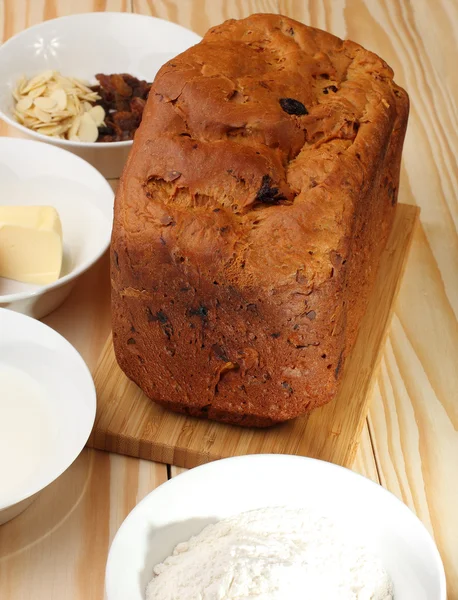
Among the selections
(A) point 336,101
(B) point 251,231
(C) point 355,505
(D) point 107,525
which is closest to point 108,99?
(A) point 336,101

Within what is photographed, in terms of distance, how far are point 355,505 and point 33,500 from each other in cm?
40

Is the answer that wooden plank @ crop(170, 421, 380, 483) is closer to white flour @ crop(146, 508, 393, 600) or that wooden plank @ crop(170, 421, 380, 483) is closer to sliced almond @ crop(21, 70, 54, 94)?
white flour @ crop(146, 508, 393, 600)

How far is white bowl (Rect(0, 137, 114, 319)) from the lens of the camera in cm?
142

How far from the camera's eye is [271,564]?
0.91m

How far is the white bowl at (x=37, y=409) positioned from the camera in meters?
1.06

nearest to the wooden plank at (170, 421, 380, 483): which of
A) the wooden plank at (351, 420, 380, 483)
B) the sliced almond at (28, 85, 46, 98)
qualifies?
the wooden plank at (351, 420, 380, 483)

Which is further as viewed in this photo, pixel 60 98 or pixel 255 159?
pixel 60 98

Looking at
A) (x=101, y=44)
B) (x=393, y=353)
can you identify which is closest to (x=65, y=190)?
(x=101, y=44)

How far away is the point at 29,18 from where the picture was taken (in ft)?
6.54

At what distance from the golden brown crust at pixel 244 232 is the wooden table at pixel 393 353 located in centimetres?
13

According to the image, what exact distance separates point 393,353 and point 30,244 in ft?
1.81

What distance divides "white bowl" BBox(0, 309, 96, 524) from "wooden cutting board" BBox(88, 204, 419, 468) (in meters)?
0.08

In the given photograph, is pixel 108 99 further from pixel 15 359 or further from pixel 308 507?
pixel 308 507

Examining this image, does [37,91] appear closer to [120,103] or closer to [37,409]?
[120,103]
